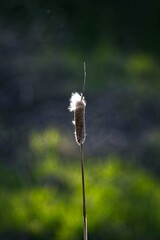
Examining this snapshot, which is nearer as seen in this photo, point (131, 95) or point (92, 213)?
point (92, 213)

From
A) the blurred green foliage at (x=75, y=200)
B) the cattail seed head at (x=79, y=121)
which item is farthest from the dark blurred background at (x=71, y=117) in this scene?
the cattail seed head at (x=79, y=121)

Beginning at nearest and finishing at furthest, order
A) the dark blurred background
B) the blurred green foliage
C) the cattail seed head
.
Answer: the cattail seed head → the blurred green foliage → the dark blurred background

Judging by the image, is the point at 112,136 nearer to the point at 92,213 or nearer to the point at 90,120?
the point at 90,120

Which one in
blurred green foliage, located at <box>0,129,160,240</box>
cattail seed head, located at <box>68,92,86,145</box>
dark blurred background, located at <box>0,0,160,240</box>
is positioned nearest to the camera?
cattail seed head, located at <box>68,92,86,145</box>

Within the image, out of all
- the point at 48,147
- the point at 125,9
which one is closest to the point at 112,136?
the point at 48,147

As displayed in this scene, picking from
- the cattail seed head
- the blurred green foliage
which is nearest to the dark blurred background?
the blurred green foliage

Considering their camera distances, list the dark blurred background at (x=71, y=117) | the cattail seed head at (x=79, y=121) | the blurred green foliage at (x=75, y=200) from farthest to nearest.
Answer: the dark blurred background at (x=71, y=117)
the blurred green foliage at (x=75, y=200)
the cattail seed head at (x=79, y=121)

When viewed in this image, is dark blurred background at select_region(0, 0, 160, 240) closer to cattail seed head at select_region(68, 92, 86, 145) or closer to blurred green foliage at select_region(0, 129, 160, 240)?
blurred green foliage at select_region(0, 129, 160, 240)

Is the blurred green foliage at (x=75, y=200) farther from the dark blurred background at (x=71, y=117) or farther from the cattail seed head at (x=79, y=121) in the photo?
the cattail seed head at (x=79, y=121)
